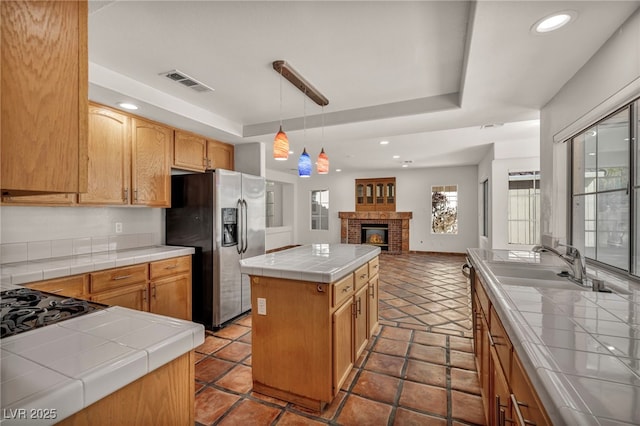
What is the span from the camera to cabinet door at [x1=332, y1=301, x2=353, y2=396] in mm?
1923

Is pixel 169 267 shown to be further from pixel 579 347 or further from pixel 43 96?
pixel 579 347

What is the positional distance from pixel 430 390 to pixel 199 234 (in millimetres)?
2628

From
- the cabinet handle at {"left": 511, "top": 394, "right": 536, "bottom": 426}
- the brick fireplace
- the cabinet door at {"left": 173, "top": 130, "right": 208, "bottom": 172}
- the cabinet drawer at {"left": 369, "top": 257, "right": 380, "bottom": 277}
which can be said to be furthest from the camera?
the brick fireplace

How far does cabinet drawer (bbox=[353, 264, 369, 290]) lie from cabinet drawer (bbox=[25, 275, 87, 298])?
2.08 m

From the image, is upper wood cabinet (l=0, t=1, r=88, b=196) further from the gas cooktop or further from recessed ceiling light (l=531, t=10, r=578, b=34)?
recessed ceiling light (l=531, t=10, r=578, b=34)

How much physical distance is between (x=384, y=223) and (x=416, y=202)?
3.58 ft

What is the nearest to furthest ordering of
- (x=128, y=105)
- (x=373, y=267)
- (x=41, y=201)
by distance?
(x=41, y=201) → (x=128, y=105) → (x=373, y=267)

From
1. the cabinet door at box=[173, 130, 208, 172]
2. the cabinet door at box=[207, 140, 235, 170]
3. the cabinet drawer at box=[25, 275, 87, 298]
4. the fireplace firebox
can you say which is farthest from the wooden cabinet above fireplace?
the cabinet drawer at box=[25, 275, 87, 298]

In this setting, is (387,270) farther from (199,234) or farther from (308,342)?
(308,342)

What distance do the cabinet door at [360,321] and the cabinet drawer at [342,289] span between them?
0.49 ft

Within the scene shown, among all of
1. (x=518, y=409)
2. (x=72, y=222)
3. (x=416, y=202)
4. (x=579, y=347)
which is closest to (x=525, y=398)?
(x=518, y=409)

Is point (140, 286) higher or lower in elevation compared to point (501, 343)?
lower

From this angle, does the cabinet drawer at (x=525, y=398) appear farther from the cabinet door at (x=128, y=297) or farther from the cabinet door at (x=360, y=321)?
the cabinet door at (x=128, y=297)

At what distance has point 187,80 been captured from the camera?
99.2 inches
